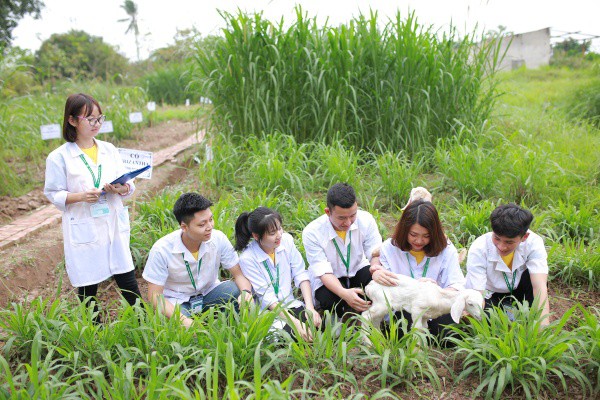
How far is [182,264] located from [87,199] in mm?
583

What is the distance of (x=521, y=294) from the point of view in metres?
2.73

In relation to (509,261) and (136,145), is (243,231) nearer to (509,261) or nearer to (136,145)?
(509,261)

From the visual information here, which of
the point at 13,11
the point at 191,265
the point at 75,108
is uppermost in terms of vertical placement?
the point at 13,11

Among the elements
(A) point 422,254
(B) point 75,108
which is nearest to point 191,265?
(B) point 75,108

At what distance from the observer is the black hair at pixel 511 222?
7.89 ft

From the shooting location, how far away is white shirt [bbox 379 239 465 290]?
266 cm

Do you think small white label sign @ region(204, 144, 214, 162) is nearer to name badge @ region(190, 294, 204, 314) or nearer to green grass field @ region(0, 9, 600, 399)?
green grass field @ region(0, 9, 600, 399)

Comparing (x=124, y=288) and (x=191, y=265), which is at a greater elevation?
(x=191, y=265)

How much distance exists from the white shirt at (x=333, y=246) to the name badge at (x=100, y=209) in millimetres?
1087

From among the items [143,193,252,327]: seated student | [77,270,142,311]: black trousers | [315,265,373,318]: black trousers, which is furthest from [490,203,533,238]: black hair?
[77,270,142,311]: black trousers

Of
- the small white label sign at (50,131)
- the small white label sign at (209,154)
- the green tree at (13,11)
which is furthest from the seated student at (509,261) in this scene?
the green tree at (13,11)

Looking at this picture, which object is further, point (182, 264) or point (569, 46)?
point (569, 46)

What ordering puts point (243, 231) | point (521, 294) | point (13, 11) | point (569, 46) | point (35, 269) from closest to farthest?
point (521, 294) → point (243, 231) → point (35, 269) → point (13, 11) → point (569, 46)

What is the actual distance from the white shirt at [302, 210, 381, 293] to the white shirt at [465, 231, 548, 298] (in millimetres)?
566
